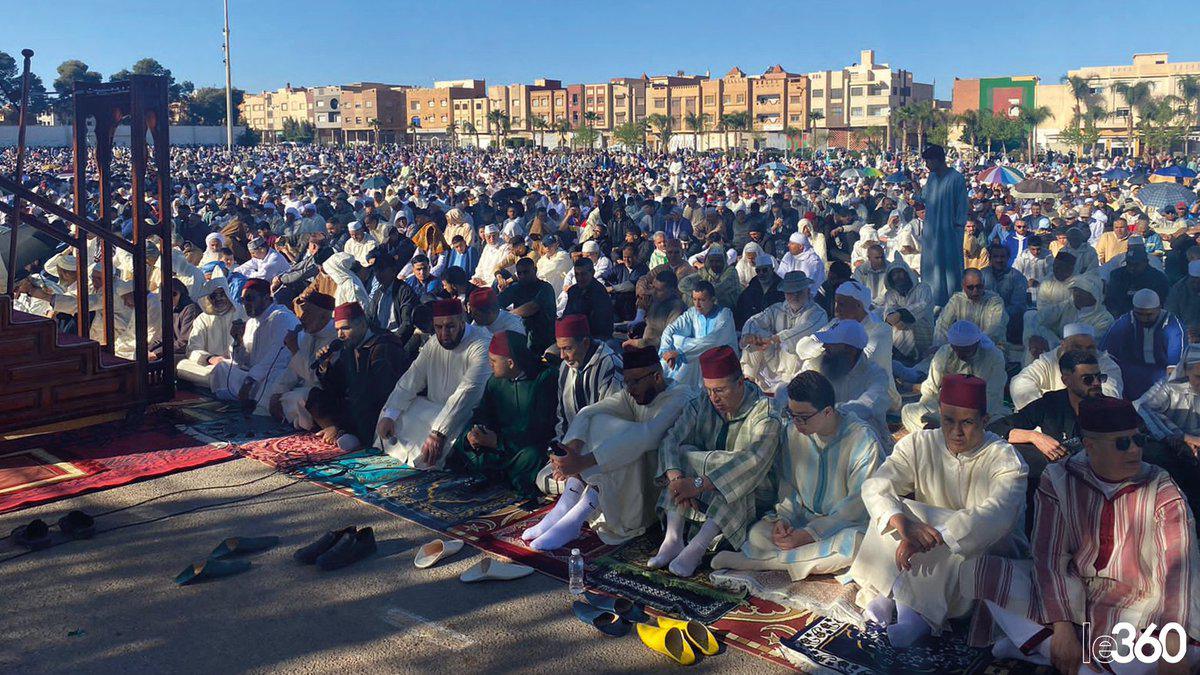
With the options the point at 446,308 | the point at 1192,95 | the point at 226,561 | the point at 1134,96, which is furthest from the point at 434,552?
the point at 1134,96

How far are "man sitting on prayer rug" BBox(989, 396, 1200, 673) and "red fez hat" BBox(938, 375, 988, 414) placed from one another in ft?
1.17

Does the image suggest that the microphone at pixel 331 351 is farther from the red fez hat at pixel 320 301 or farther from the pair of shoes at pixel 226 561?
the pair of shoes at pixel 226 561

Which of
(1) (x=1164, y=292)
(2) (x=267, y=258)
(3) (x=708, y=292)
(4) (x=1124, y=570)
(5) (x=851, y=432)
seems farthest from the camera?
(2) (x=267, y=258)

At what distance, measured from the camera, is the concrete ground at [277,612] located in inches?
151

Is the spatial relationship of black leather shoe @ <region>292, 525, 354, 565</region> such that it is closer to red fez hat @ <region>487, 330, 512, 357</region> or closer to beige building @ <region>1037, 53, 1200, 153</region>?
red fez hat @ <region>487, 330, 512, 357</region>

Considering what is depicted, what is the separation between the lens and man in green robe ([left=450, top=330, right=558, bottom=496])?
561 centimetres

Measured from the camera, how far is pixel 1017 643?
364 centimetres

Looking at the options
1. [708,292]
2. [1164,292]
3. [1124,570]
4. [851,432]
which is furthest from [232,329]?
[1164,292]

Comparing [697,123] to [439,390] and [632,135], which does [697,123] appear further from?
[439,390]

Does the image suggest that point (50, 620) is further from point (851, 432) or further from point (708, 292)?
point (708, 292)

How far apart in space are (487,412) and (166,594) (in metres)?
1.92

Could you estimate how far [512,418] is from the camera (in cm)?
580

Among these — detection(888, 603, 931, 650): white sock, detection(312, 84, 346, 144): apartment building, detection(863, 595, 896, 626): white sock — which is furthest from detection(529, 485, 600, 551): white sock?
detection(312, 84, 346, 144): apartment building

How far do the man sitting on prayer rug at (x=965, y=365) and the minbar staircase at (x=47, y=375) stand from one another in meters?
4.69
